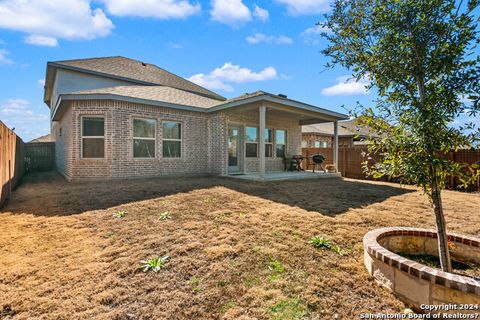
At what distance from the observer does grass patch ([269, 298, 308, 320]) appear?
2.24 metres

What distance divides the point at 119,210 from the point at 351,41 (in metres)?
5.34

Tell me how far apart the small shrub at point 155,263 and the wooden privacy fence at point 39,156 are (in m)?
16.6

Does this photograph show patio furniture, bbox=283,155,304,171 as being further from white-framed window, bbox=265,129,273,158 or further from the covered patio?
white-framed window, bbox=265,129,273,158

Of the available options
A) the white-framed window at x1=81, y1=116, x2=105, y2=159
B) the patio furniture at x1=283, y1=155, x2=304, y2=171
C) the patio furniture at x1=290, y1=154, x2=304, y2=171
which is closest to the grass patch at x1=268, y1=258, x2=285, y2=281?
the white-framed window at x1=81, y1=116, x2=105, y2=159

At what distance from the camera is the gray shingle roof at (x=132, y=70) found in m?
15.7

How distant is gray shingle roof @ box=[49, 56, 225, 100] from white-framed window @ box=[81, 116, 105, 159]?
27.0 ft

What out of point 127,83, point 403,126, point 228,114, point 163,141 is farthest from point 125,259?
point 127,83

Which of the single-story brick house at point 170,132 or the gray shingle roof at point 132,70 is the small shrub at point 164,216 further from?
the gray shingle roof at point 132,70

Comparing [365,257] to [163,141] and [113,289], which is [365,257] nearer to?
[113,289]

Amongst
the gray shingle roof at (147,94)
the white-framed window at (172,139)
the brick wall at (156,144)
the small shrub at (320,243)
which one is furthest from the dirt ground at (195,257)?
the gray shingle roof at (147,94)

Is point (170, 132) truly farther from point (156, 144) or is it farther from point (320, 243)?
point (320, 243)

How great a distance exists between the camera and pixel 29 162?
1507 centimetres

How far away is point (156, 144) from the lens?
1002 centimetres

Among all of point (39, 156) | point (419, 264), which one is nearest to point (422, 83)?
point (419, 264)
